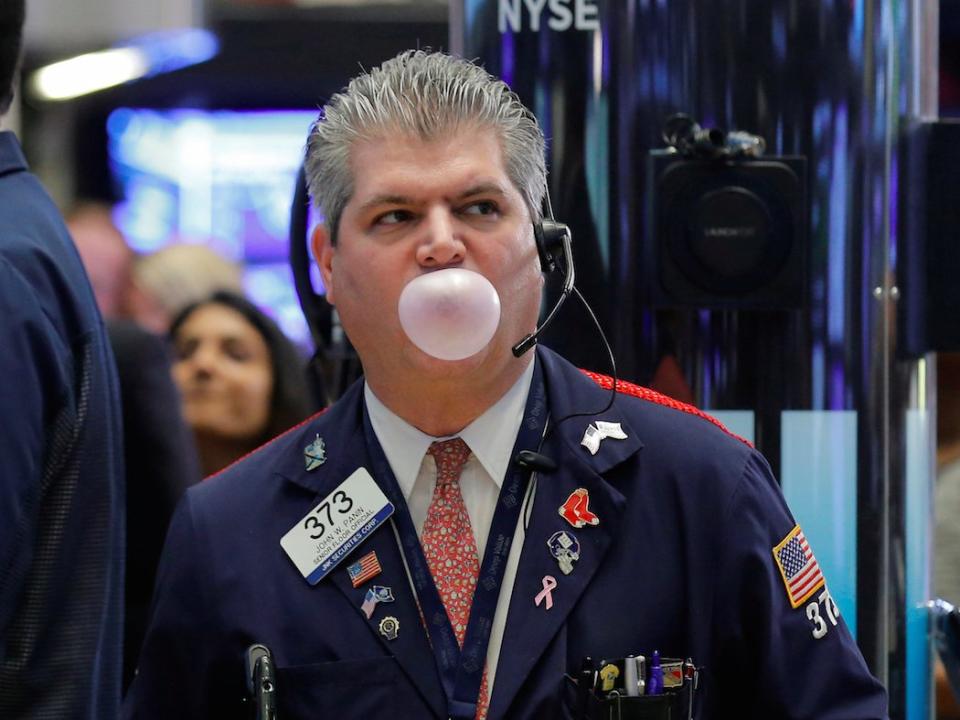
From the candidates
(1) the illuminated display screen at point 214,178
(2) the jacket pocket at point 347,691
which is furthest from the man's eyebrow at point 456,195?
(1) the illuminated display screen at point 214,178

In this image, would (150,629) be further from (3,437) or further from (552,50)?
(552,50)

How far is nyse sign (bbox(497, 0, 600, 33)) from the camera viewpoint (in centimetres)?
247

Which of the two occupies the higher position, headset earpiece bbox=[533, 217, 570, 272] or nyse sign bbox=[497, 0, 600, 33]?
nyse sign bbox=[497, 0, 600, 33]

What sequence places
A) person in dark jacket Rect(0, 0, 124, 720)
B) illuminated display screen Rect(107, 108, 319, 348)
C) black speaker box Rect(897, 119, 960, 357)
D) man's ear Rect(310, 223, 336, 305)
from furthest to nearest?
illuminated display screen Rect(107, 108, 319, 348) → black speaker box Rect(897, 119, 960, 357) → man's ear Rect(310, 223, 336, 305) → person in dark jacket Rect(0, 0, 124, 720)

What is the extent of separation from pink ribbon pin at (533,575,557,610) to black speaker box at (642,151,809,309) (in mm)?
704

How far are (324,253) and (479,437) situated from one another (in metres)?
0.32

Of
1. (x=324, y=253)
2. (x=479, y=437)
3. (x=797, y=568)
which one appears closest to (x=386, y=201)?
(x=324, y=253)

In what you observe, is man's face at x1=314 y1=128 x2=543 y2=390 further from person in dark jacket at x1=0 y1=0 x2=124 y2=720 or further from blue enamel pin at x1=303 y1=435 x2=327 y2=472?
person in dark jacket at x1=0 y1=0 x2=124 y2=720

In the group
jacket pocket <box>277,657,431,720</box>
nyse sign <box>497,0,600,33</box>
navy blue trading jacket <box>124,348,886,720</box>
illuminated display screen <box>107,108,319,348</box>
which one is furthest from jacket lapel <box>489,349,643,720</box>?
illuminated display screen <box>107,108,319,348</box>

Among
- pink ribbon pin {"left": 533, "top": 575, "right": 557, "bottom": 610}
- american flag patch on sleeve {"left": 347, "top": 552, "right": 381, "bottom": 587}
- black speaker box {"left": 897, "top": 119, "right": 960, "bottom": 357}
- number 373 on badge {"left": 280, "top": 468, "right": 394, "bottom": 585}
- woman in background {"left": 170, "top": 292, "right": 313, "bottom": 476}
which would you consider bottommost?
woman in background {"left": 170, "top": 292, "right": 313, "bottom": 476}

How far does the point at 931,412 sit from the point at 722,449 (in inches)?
30.2

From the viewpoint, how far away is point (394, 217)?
190 centimetres

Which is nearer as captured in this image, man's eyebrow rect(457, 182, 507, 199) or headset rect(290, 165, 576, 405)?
man's eyebrow rect(457, 182, 507, 199)

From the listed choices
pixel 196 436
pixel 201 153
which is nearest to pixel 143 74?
pixel 201 153
